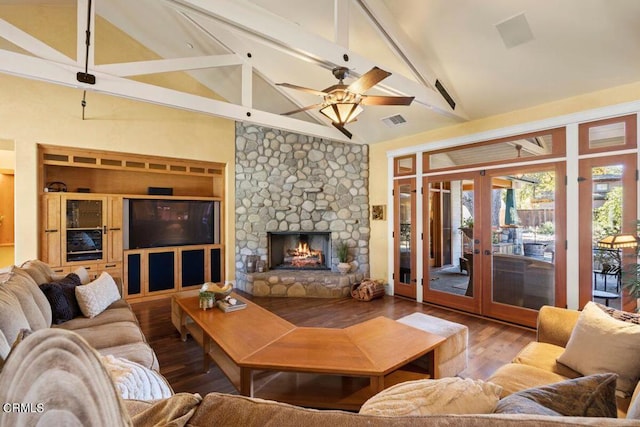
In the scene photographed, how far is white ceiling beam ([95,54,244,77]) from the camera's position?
10.1ft

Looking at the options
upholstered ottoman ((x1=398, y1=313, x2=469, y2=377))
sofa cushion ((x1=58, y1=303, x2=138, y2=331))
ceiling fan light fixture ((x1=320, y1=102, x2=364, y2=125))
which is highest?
ceiling fan light fixture ((x1=320, y1=102, x2=364, y2=125))

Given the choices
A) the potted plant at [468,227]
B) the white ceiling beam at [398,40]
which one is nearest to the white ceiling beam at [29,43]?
the white ceiling beam at [398,40]

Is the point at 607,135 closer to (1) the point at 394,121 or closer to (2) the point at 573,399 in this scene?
(1) the point at 394,121

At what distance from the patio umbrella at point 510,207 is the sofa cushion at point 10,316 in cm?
468

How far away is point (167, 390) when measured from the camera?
4.91 ft

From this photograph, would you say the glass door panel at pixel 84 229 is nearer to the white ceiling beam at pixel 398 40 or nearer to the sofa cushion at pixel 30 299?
the sofa cushion at pixel 30 299

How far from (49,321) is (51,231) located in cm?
259

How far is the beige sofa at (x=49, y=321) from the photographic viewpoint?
5.43 ft

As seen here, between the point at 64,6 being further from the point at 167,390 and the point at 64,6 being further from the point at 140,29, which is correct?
the point at 167,390

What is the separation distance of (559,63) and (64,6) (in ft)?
20.8

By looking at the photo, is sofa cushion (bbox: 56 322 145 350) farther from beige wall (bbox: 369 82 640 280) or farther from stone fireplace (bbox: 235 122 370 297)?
beige wall (bbox: 369 82 640 280)

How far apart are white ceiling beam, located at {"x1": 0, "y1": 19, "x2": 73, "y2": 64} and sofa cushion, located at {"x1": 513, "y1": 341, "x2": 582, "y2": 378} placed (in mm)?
4488

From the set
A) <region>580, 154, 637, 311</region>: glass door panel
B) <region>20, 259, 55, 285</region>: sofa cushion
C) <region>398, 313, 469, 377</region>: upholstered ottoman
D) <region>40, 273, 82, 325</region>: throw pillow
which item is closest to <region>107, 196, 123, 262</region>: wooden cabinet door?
<region>20, 259, 55, 285</region>: sofa cushion

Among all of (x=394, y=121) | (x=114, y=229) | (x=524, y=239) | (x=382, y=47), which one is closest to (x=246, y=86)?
(x=382, y=47)
